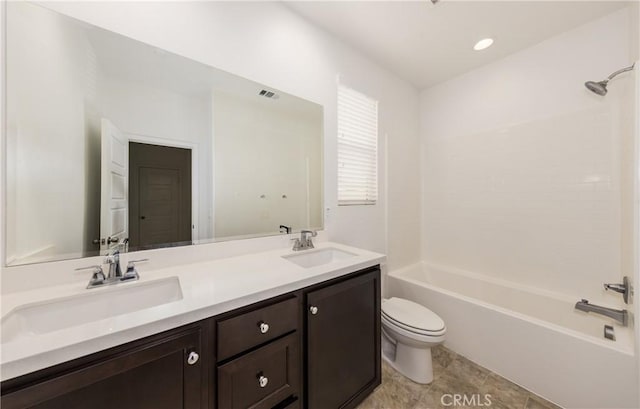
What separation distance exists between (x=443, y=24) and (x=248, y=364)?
246 centimetres

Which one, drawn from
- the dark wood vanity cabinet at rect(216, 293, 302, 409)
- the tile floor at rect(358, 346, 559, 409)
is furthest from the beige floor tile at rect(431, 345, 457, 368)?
the dark wood vanity cabinet at rect(216, 293, 302, 409)

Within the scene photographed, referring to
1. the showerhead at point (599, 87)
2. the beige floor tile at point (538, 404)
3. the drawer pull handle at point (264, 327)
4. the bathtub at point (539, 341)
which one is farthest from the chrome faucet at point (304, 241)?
the showerhead at point (599, 87)

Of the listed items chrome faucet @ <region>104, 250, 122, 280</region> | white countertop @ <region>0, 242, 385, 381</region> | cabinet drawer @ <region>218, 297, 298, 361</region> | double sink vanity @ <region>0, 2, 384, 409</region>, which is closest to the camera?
white countertop @ <region>0, 242, 385, 381</region>

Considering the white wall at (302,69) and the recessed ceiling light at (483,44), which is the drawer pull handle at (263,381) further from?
the recessed ceiling light at (483,44)

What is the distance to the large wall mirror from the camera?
2.75ft

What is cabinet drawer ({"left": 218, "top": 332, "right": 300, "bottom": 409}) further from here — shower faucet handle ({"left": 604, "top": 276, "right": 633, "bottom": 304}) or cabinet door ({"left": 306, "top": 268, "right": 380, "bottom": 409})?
shower faucet handle ({"left": 604, "top": 276, "right": 633, "bottom": 304})

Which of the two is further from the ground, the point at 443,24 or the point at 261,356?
the point at 443,24

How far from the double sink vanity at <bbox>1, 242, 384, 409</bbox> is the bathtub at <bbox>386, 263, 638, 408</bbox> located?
0.93 m

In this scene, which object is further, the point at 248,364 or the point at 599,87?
the point at 599,87

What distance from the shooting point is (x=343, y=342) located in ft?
3.84

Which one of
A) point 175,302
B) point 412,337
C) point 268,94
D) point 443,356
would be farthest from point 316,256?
point 443,356

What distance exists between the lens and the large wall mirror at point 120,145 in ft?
2.75

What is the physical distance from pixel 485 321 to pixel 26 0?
Result: 9.88 ft

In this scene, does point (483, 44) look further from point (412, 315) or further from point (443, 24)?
point (412, 315)
